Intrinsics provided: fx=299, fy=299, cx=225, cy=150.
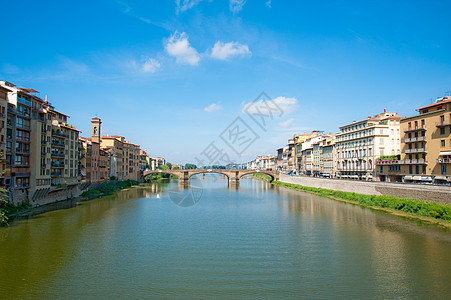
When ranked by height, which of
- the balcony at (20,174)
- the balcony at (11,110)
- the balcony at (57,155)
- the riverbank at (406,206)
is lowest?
the riverbank at (406,206)

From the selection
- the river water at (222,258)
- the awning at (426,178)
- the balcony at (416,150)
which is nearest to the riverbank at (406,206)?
the river water at (222,258)

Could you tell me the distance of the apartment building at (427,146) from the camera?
2788 cm

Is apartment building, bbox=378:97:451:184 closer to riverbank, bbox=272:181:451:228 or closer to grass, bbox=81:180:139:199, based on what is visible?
riverbank, bbox=272:181:451:228

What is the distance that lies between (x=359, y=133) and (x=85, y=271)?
41.8 meters

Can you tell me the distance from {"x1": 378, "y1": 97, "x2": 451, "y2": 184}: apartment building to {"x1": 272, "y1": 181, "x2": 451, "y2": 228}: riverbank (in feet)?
15.3

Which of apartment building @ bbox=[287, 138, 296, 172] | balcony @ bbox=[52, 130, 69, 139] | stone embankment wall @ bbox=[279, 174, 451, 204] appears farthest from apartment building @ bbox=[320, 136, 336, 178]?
balcony @ bbox=[52, 130, 69, 139]

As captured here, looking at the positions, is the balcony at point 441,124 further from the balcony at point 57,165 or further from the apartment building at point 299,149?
the apartment building at point 299,149

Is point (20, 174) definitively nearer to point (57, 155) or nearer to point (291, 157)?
A: point (57, 155)

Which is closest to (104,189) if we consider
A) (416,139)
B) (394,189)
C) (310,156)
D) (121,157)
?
(121,157)

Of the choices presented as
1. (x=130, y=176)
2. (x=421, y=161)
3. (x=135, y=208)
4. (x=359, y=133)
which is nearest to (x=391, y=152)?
(x=359, y=133)

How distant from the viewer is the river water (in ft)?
38.3

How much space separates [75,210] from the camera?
29031mm

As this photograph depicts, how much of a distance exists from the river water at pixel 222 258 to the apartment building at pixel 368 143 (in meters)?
18.6

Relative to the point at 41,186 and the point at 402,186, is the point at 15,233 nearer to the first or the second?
the point at 41,186
